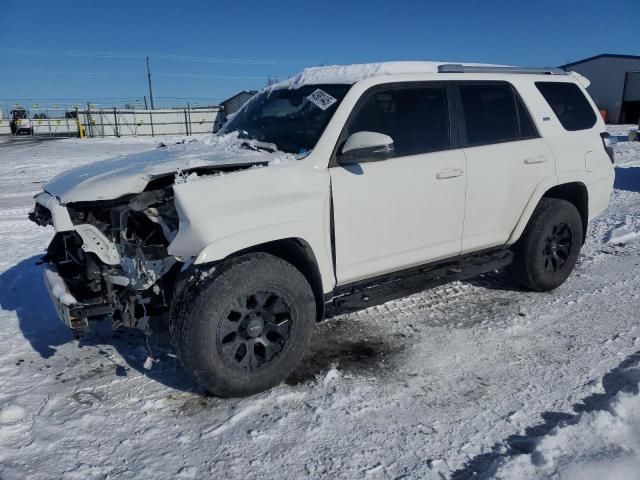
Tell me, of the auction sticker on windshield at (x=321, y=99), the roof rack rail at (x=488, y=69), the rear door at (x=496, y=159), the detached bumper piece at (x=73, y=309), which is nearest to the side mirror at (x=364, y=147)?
the auction sticker on windshield at (x=321, y=99)

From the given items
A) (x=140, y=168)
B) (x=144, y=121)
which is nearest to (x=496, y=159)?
(x=140, y=168)

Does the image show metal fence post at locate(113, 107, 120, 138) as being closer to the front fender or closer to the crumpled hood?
the crumpled hood

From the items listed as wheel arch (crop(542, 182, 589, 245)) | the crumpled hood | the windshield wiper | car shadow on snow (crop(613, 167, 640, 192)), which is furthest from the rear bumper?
car shadow on snow (crop(613, 167, 640, 192))

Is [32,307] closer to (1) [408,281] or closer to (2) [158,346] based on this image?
(2) [158,346]

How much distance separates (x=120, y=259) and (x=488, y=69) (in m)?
3.31

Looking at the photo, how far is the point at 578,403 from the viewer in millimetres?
3100

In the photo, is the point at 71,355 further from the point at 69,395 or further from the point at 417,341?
the point at 417,341

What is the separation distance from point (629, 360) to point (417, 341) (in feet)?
4.75

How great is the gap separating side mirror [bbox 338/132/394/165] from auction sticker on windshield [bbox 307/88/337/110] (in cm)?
37

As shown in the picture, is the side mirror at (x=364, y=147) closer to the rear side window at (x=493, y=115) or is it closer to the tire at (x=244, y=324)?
the tire at (x=244, y=324)

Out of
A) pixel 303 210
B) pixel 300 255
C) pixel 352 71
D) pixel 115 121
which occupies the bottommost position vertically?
pixel 300 255

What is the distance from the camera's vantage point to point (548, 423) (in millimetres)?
2916

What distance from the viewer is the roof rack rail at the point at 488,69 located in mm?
4164

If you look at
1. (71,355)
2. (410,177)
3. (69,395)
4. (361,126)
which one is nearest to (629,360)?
(410,177)
